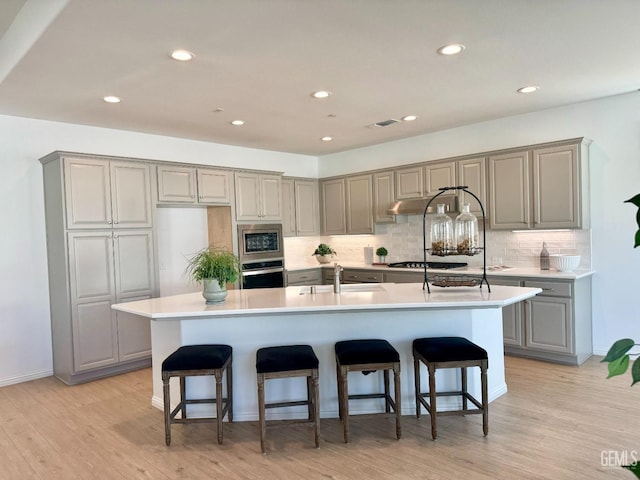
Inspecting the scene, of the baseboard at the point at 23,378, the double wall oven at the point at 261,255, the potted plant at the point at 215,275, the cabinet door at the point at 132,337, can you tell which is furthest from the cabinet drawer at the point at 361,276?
the baseboard at the point at 23,378

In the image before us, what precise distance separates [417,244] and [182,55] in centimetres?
410

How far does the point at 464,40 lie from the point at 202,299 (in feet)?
8.91

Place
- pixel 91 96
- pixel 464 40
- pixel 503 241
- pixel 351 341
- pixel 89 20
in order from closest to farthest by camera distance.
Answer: pixel 89 20 → pixel 464 40 → pixel 351 341 → pixel 91 96 → pixel 503 241

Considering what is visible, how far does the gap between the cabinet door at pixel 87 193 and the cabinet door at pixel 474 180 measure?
399 centimetres

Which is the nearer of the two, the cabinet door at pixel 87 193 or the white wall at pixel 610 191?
the cabinet door at pixel 87 193

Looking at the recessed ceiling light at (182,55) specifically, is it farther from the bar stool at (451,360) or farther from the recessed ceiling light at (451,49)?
the bar stool at (451,360)

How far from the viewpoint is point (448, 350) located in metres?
2.91

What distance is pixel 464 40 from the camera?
2859 millimetres

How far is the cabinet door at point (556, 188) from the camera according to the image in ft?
14.3

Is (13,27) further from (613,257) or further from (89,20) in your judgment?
(613,257)

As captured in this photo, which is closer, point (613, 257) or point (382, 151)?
point (613, 257)

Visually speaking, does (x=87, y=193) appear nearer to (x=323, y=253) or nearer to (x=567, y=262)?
(x=323, y=253)

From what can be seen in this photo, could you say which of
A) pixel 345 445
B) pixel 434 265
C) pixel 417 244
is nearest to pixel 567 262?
→ pixel 434 265

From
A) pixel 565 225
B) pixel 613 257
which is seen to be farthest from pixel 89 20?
pixel 613 257
